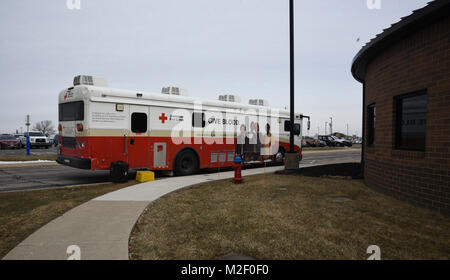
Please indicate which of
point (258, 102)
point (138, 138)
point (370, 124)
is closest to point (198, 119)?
point (138, 138)

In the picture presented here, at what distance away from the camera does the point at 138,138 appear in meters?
9.95

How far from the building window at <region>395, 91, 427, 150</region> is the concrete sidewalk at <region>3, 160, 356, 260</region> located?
6.07 metres

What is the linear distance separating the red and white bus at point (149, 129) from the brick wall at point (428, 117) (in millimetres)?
6138

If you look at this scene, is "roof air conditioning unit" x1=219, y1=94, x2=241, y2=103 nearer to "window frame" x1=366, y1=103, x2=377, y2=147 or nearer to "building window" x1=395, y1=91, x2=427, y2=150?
"window frame" x1=366, y1=103, x2=377, y2=147

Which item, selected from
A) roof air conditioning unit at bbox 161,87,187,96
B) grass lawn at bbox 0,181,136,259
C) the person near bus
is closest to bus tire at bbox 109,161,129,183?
grass lawn at bbox 0,181,136,259

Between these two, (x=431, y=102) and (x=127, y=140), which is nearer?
Answer: (x=431, y=102)

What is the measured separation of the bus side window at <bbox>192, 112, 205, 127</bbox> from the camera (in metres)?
11.5

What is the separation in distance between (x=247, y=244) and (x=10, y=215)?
471 centimetres

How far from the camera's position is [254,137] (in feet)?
45.5

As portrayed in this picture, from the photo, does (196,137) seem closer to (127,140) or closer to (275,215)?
(127,140)

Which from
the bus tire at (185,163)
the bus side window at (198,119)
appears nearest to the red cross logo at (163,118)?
the bus side window at (198,119)

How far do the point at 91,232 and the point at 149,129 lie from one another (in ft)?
19.6

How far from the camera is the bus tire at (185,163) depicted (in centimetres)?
1110
